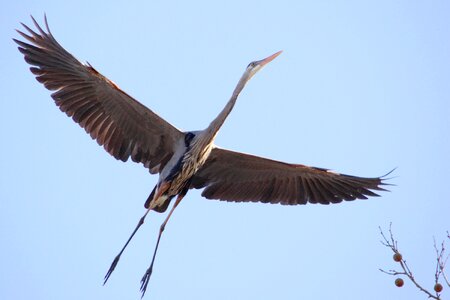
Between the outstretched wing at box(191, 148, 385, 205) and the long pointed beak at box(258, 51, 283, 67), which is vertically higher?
the long pointed beak at box(258, 51, 283, 67)

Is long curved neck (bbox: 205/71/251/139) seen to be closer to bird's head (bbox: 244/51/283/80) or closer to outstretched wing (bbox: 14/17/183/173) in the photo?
bird's head (bbox: 244/51/283/80)

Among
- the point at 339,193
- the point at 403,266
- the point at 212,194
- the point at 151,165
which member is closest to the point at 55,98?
the point at 151,165

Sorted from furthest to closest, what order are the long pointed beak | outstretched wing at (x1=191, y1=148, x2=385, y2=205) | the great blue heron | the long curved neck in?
outstretched wing at (x1=191, y1=148, x2=385, y2=205) → the long pointed beak → the great blue heron → the long curved neck

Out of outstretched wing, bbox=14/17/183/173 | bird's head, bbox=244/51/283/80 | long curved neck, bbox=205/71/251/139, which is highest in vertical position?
bird's head, bbox=244/51/283/80

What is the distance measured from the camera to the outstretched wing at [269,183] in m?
11.3

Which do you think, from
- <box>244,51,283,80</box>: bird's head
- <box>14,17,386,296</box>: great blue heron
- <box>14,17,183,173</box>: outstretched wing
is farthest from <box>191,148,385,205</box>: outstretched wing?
<box>244,51,283,80</box>: bird's head

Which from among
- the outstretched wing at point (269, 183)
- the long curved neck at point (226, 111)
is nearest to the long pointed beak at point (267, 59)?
the long curved neck at point (226, 111)

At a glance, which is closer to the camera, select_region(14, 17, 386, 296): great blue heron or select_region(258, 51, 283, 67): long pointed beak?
select_region(14, 17, 386, 296): great blue heron

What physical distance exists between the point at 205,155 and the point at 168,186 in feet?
2.26

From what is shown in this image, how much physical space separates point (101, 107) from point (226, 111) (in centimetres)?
183

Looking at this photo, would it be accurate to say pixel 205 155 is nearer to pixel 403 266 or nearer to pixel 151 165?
pixel 151 165

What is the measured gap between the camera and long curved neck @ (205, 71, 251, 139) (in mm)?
10234

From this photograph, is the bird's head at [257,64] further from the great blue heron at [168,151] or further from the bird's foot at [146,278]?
the bird's foot at [146,278]

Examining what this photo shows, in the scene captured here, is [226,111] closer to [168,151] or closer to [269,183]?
[168,151]
